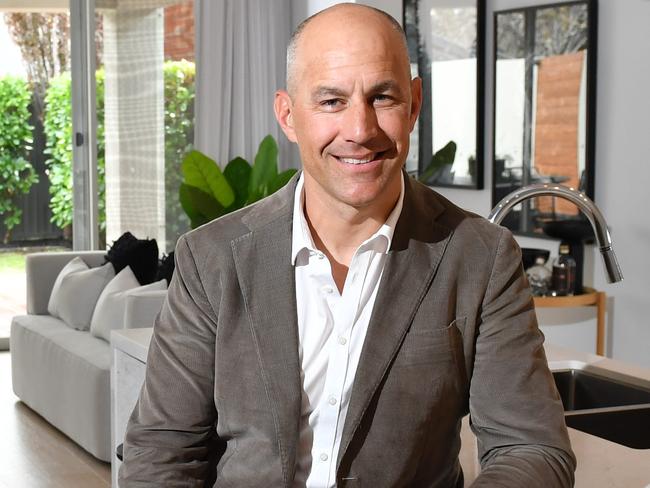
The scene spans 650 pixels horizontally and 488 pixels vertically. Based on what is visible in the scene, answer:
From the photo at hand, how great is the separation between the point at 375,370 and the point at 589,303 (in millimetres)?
3075

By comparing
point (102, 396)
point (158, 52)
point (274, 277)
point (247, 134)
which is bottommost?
point (102, 396)

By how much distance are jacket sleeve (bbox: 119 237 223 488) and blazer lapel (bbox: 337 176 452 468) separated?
23 cm

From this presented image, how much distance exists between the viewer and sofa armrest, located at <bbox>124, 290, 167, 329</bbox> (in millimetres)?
4316

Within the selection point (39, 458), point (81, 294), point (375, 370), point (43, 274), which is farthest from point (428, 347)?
point (43, 274)

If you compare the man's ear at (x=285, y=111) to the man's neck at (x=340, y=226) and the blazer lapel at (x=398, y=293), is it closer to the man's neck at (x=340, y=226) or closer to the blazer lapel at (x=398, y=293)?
the man's neck at (x=340, y=226)

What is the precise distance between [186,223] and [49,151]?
1.02 metres

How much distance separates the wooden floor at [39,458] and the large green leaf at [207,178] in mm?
1620

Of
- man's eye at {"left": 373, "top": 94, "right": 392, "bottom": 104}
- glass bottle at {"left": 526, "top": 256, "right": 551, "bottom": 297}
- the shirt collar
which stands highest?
man's eye at {"left": 373, "top": 94, "right": 392, "bottom": 104}

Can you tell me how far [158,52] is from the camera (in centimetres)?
689

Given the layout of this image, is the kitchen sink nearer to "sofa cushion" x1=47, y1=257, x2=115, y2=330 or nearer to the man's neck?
the man's neck

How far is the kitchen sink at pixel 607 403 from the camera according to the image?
2.19m

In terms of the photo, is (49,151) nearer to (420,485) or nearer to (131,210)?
(131,210)

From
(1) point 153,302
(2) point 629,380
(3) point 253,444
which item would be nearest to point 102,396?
(1) point 153,302

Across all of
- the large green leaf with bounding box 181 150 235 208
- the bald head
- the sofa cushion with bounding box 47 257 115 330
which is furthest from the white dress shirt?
the large green leaf with bounding box 181 150 235 208
